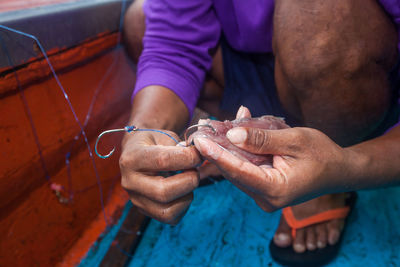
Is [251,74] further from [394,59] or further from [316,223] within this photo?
[316,223]

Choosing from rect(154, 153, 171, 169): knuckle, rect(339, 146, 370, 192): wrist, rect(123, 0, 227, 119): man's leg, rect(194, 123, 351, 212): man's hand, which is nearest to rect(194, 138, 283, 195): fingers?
rect(194, 123, 351, 212): man's hand

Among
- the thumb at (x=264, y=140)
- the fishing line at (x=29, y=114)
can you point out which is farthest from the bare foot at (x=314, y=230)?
the fishing line at (x=29, y=114)

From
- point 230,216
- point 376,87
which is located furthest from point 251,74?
point 230,216

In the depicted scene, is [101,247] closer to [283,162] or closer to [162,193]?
[162,193]

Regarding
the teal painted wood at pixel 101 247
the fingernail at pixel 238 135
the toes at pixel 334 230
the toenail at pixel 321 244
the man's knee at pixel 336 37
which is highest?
the man's knee at pixel 336 37

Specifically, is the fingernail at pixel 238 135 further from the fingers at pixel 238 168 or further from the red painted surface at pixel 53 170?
the red painted surface at pixel 53 170

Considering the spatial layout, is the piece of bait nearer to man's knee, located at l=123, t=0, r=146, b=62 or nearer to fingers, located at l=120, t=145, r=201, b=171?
fingers, located at l=120, t=145, r=201, b=171
